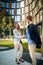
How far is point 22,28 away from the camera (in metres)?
2.42

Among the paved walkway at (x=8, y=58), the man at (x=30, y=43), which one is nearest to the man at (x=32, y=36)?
the man at (x=30, y=43)

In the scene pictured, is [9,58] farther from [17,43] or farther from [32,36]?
[32,36]

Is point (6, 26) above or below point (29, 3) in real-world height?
below

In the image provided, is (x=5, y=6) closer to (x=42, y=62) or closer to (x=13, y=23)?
(x=13, y=23)

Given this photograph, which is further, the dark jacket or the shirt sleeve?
the shirt sleeve

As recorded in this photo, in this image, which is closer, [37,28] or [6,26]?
[37,28]

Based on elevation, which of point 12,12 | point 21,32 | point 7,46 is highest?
point 12,12

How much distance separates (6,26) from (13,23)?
0.09 meters

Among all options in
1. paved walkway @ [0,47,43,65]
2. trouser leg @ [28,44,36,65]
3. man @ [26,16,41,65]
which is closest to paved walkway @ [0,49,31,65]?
paved walkway @ [0,47,43,65]

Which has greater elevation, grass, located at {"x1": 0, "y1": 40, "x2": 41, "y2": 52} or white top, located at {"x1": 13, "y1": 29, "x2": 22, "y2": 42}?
white top, located at {"x1": 13, "y1": 29, "x2": 22, "y2": 42}

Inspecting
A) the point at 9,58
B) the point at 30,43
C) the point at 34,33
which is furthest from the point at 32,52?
the point at 9,58

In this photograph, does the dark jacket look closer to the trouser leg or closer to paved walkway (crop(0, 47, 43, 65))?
the trouser leg

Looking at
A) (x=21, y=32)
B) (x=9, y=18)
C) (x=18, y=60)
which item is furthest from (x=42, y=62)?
(x=9, y=18)

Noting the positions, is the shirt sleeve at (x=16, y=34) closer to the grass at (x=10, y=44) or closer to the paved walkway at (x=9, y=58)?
the grass at (x=10, y=44)
